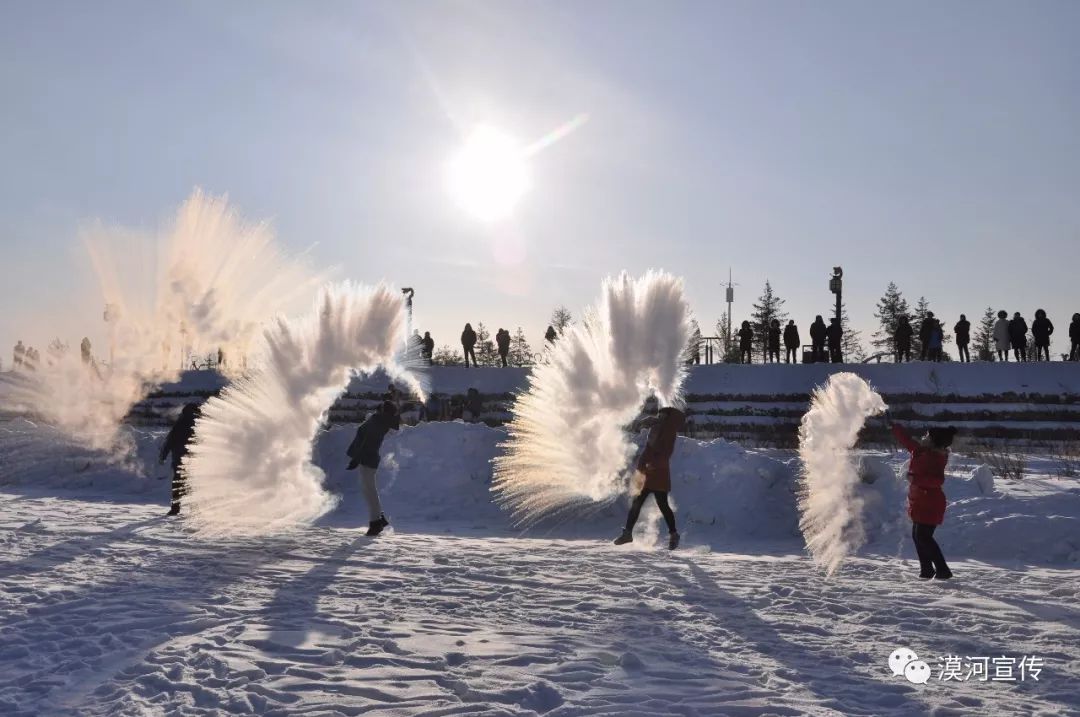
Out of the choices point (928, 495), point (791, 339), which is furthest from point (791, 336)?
point (928, 495)

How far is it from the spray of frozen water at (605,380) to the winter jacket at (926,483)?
367 centimetres

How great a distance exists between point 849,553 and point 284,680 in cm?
827

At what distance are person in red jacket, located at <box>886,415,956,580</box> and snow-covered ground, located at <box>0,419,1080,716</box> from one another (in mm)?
370

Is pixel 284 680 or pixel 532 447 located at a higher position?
pixel 532 447

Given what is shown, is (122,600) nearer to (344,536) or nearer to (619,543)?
(344,536)

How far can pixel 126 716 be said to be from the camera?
17.2ft

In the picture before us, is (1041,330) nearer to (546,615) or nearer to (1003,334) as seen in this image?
(1003,334)

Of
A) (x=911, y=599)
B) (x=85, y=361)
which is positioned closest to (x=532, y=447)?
(x=911, y=599)

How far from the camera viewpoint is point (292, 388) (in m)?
13.7

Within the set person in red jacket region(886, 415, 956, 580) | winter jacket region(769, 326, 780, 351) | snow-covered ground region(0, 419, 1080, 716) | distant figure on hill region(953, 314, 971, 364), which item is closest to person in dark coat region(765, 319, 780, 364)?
winter jacket region(769, 326, 780, 351)

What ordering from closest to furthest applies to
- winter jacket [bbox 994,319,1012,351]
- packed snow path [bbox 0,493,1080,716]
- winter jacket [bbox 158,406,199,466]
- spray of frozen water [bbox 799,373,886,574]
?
1. packed snow path [bbox 0,493,1080,716]
2. spray of frozen water [bbox 799,373,886,574]
3. winter jacket [bbox 158,406,199,466]
4. winter jacket [bbox 994,319,1012,351]

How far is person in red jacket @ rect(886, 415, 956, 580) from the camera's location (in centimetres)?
958

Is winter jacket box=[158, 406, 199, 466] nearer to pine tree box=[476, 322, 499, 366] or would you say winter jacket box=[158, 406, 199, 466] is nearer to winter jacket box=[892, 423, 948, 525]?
winter jacket box=[892, 423, 948, 525]

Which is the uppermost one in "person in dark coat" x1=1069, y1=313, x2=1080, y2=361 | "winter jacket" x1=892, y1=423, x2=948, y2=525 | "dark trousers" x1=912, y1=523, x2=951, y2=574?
"person in dark coat" x1=1069, y1=313, x2=1080, y2=361
